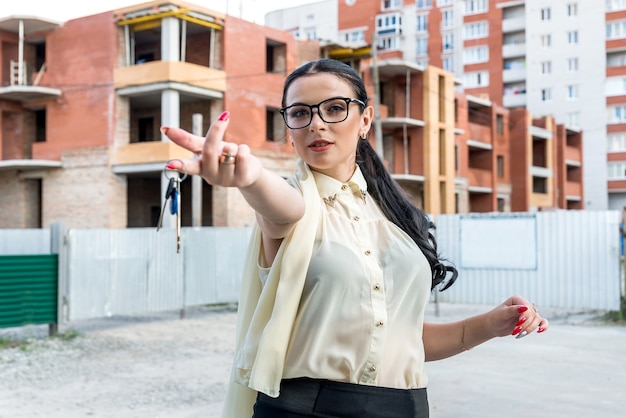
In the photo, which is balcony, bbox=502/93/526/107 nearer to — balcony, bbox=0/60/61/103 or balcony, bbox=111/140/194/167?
balcony, bbox=111/140/194/167

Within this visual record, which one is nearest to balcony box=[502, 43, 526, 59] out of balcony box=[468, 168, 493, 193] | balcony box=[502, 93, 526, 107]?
balcony box=[502, 93, 526, 107]

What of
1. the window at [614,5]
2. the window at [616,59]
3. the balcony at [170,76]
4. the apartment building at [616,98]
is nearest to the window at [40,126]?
the balcony at [170,76]

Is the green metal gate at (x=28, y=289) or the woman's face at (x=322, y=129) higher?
the woman's face at (x=322, y=129)

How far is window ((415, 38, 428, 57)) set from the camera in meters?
57.8

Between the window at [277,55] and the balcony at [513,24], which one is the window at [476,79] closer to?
the balcony at [513,24]

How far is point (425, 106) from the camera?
33.8m

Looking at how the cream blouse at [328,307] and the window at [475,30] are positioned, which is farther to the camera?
the window at [475,30]

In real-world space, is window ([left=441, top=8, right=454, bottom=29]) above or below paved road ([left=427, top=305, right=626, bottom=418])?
above

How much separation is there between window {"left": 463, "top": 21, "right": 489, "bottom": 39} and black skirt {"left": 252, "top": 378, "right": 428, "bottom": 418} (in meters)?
57.7

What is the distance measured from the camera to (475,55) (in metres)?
56.8

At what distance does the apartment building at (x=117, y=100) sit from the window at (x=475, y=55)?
104 ft

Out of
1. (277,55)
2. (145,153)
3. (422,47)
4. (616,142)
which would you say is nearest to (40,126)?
(145,153)

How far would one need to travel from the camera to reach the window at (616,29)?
51188 millimetres

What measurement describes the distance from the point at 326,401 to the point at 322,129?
709 mm
